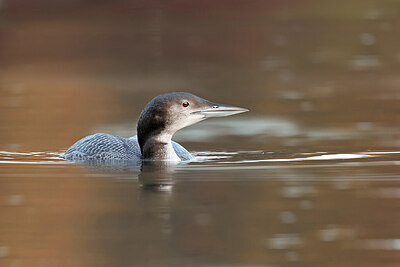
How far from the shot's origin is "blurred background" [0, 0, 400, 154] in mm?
13094

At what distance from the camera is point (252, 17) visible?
102 ft

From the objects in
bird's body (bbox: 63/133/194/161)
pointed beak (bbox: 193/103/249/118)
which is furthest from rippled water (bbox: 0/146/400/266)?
pointed beak (bbox: 193/103/249/118)

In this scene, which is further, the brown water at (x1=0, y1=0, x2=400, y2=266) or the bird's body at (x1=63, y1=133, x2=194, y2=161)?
the bird's body at (x1=63, y1=133, x2=194, y2=161)

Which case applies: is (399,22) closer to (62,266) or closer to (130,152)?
(130,152)

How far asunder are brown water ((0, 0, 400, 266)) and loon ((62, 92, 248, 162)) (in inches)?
11.1

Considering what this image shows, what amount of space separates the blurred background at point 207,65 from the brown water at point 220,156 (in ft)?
0.16

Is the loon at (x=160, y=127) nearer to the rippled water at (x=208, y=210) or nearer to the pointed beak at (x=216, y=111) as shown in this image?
the pointed beak at (x=216, y=111)

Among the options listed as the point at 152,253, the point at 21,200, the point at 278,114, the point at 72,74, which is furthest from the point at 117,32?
the point at 152,253

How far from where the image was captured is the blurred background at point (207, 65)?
1309cm

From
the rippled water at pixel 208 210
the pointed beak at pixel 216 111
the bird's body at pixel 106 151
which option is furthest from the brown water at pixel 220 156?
the pointed beak at pixel 216 111

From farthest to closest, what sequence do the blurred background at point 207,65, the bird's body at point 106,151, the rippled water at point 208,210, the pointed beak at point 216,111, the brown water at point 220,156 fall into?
the blurred background at point 207,65, the bird's body at point 106,151, the pointed beak at point 216,111, the brown water at point 220,156, the rippled water at point 208,210

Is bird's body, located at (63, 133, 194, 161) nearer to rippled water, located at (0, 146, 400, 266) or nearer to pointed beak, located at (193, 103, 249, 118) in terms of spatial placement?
rippled water, located at (0, 146, 400, 266)

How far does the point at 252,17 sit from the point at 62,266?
82.1 feet

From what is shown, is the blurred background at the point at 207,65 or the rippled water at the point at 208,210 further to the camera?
the blurred background at the point at 207,65
